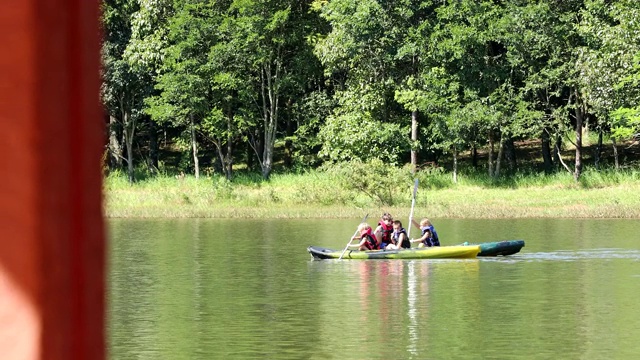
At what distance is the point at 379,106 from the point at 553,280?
26192mm

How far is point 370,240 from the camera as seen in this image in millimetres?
28047

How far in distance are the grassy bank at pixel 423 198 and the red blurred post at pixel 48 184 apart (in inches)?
1490

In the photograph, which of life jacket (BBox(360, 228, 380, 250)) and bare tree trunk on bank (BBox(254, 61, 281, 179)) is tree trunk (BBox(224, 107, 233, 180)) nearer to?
bare tree trunk on bank (BBox(254, 61, 281, 179))

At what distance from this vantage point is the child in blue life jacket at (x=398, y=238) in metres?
27.5

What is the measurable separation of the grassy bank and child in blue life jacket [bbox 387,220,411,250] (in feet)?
38.6

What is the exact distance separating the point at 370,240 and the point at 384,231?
384 millimetres

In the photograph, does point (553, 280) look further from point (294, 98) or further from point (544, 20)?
point (294, 98)

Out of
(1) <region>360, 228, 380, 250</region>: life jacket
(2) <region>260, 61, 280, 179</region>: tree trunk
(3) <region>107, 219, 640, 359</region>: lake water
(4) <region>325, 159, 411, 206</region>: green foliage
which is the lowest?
(3) <region>107, 219, 640, 359</region>: lake water

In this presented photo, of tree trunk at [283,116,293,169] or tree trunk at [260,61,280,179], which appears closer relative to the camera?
tree trunk at [260,61,280,179]

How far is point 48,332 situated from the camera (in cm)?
99

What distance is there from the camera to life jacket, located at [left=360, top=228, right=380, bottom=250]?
27781mm

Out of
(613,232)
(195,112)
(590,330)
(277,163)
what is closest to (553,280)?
(590,330)

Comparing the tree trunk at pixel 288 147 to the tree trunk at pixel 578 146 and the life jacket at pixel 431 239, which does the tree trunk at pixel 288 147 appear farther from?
the life jacket at pixel 431 239

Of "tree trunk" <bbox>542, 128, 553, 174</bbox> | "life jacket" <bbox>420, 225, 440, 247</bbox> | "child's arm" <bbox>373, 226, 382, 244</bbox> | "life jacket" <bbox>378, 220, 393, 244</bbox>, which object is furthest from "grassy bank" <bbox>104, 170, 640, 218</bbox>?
"life jacket" <bbox>420, 225, 440, 247</bbox>
